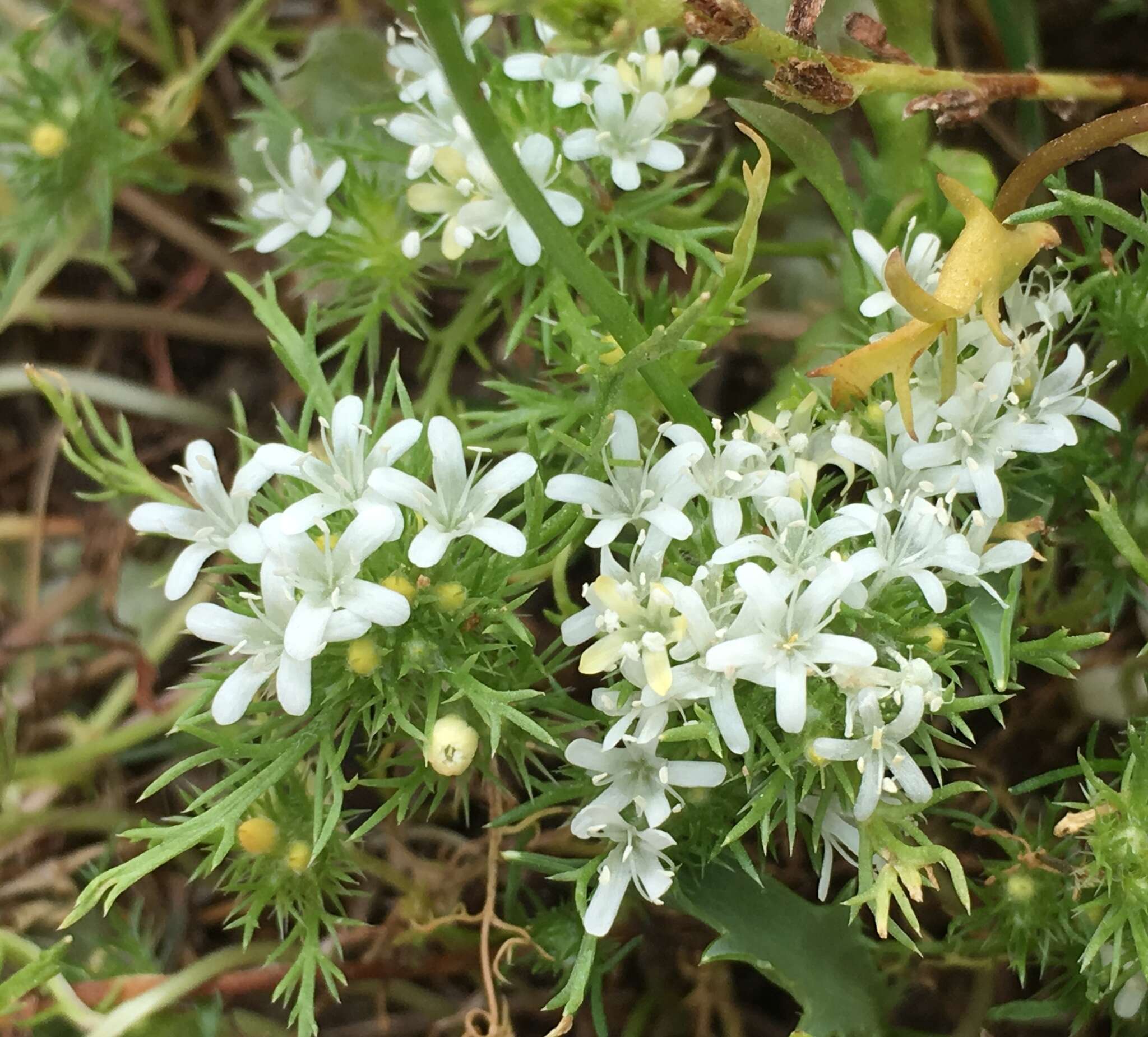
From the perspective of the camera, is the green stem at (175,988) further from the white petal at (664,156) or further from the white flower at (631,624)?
the white petal at (664,156)

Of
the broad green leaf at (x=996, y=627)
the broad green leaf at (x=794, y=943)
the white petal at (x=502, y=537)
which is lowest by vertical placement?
the broad green leaf at (x=794, y=943)

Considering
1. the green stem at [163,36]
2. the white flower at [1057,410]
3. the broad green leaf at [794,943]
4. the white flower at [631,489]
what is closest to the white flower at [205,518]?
the white flower at [631,489]

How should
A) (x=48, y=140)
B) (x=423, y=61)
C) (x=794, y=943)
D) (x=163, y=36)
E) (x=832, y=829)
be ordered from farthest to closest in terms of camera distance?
(x=163, y=36) → (x=48, y=140) → (x=423, y=61) → (x=794, y=943) → (x=832, y=829)

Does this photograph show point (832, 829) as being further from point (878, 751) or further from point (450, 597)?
point (450, 597)

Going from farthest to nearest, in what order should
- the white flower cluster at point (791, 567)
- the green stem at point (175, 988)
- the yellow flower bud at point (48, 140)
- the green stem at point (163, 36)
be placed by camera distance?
1. the green stem at point (163, 36)
2. the yellow flower bud at point (48, 140)
3. the green stem at point (175, 988)
4. the white flower cluster at point (791, 567)

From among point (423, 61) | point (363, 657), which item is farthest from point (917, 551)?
point (423, 61)

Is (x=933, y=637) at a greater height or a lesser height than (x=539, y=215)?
lesser
